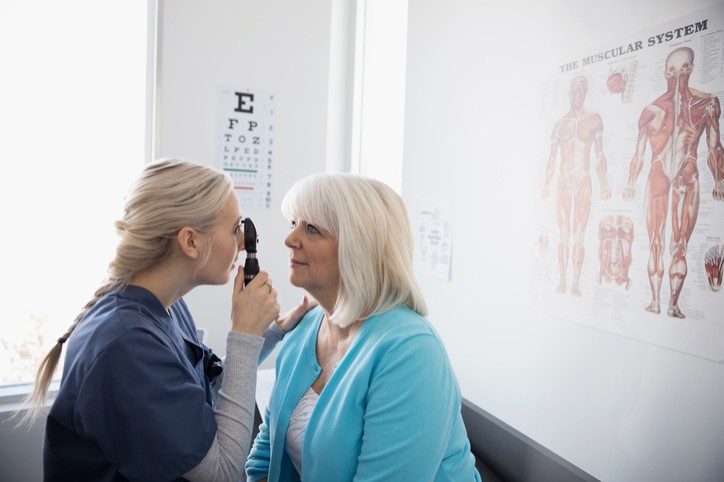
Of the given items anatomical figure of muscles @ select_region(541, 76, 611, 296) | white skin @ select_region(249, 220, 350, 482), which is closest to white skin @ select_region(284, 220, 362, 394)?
white skin @ select_region(249, 220, 350, 482)

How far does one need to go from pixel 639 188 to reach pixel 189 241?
1073mm

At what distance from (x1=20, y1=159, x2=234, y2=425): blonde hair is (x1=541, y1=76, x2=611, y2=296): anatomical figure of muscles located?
3.12ft

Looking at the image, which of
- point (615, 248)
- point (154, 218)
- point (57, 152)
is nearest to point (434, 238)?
point (615, 248)

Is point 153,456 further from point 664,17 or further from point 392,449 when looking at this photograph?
point 664,17

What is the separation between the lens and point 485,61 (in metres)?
1.92

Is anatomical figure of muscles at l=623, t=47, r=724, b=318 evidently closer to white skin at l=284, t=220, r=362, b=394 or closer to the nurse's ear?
white skin at l=284, t=220, r=362, b=394

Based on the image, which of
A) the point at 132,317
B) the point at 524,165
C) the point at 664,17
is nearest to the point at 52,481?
the point at 132,317

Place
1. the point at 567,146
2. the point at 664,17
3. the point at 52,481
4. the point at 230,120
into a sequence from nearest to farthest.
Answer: the point at 52,481 < the point at 664,17 < the point at 567,146 < the point at 230,120

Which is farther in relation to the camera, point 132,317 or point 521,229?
point 521,229

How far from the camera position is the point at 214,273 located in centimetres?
127

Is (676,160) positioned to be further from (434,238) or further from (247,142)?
(247,142)

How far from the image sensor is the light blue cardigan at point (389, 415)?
109cm

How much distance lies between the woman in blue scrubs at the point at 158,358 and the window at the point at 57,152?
4.07ft

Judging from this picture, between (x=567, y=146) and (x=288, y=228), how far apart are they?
66.7 inches
